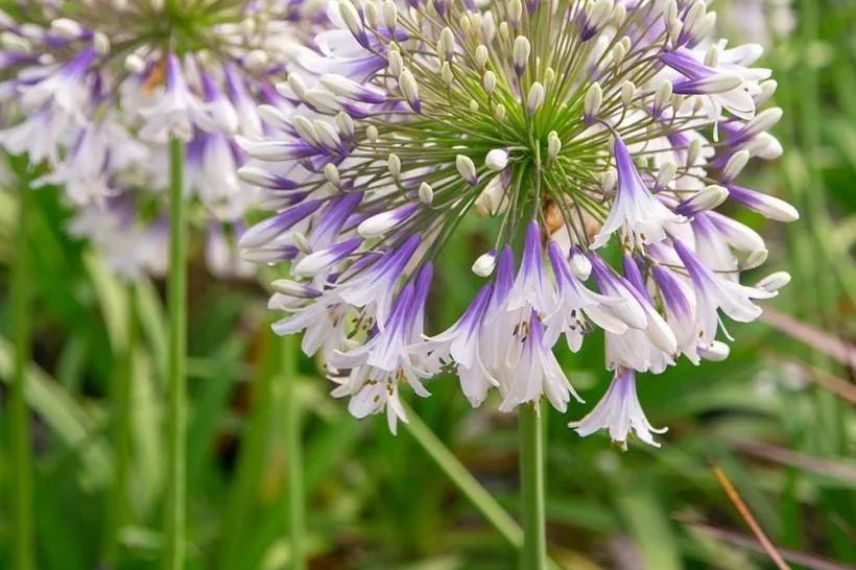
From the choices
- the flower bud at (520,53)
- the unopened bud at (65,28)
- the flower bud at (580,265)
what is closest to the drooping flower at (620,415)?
the flower bud at (580,265)

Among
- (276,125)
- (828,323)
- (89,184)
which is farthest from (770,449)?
(89,184)

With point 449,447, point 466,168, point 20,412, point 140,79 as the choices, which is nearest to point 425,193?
point 466,168

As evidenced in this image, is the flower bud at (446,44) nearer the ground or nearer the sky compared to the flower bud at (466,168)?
nearer the sky

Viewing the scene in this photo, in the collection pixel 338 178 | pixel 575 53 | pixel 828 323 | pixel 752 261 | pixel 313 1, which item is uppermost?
pixel 313 1

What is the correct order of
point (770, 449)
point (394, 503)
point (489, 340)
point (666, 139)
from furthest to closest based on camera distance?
1. point (394, 503)
2. point (770, 449)
3. point (666, 139)
4. point (489, 340)

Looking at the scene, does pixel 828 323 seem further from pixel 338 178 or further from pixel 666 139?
pixel 338 178

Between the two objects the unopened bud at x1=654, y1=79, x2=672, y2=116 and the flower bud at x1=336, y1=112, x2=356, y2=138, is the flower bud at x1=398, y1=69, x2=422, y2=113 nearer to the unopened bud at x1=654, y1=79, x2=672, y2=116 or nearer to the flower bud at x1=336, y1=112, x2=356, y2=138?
the flower bud at x1=336, y1=112, x2=356, y2=138

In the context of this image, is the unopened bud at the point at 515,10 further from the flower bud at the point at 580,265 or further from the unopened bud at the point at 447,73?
the flower bud at the point at 580,265
